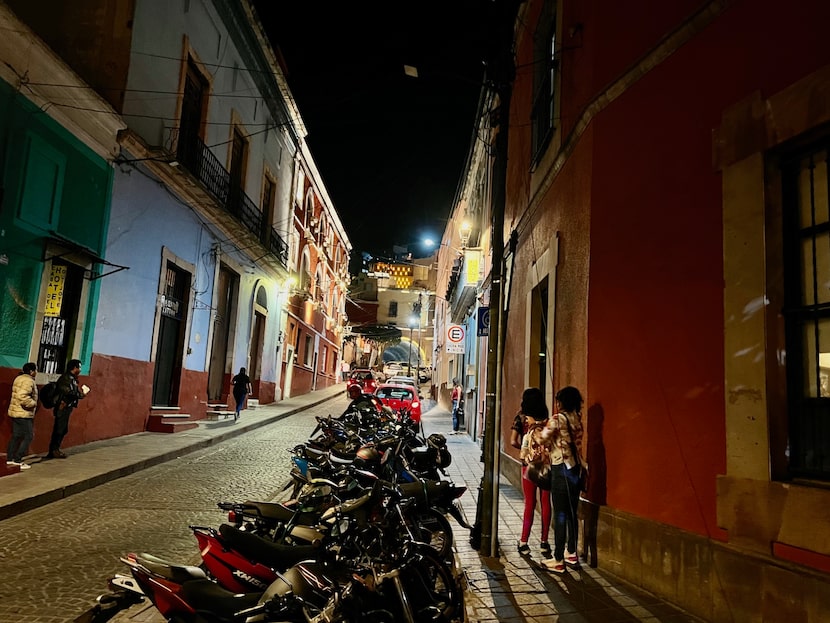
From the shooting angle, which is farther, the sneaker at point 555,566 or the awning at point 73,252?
→ the awning at point 73,252

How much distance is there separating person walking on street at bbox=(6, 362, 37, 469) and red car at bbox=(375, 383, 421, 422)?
9418mm

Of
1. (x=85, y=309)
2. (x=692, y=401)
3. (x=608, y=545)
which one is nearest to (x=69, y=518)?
(x=85, y=309)

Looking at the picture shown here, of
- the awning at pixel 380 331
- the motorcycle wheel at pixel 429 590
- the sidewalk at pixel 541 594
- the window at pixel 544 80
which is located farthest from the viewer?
the awning at pixel 380 331

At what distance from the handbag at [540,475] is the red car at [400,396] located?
10746mm

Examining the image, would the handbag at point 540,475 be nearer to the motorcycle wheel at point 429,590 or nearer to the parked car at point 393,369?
the motorcycle wheel at point 429,590

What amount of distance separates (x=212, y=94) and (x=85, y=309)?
8.49 meters

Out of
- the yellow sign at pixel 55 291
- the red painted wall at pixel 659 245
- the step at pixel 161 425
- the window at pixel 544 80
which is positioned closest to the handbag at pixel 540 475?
the red painted wall at pixel 659 245

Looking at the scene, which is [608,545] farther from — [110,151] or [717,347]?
[110,151]

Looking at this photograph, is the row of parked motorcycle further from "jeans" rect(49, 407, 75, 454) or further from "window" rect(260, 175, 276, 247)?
"window" rect(260, 175, 276, 247)

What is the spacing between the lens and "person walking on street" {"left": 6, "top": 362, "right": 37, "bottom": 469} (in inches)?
326

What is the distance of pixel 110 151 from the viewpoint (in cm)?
1135

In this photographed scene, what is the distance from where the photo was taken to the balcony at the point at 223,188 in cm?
1521

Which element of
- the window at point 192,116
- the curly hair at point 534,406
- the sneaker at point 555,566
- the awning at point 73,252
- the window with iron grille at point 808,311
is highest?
the window at point 192,116

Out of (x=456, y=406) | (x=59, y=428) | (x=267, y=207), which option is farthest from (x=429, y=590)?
(x=267, y=207)
